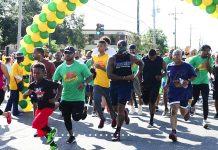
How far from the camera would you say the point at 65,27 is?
224 ft

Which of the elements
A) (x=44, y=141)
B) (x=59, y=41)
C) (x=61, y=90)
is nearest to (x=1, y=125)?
(x=44, y=141)

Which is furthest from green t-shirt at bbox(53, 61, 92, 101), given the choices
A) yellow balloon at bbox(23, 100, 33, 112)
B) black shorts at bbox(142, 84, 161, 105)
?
yellow balloon at bbox(23, 100, 33, 112)

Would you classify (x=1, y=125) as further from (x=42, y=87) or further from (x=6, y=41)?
(x=6, y=41)

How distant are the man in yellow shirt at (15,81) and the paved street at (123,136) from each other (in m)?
0.53

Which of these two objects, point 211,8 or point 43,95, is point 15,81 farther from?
point 211,8

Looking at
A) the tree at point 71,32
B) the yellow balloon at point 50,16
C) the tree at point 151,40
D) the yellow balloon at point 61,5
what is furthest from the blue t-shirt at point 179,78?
the tree at point 71,32

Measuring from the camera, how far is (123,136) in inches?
Answer: 335

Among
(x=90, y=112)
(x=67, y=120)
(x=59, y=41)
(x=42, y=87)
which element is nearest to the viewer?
(x=42, y=87)

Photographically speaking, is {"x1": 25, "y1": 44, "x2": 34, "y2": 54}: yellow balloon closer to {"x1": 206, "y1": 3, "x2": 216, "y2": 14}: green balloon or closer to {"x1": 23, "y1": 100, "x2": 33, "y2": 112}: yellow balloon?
{"x1": 23, "y1": 100, "x2": 33, "y2": 112}: yellow balloon

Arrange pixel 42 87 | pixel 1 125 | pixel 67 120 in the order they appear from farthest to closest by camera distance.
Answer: pixel 1 125 < pixel 67 120 < pixel 42 87

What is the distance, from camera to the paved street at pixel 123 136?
7492 mm

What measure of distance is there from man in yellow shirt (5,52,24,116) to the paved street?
531 millimetres

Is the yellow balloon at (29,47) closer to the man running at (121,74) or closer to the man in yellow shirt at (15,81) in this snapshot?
the man in yellow shirt at (15,81)

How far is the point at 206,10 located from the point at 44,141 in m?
5.22
